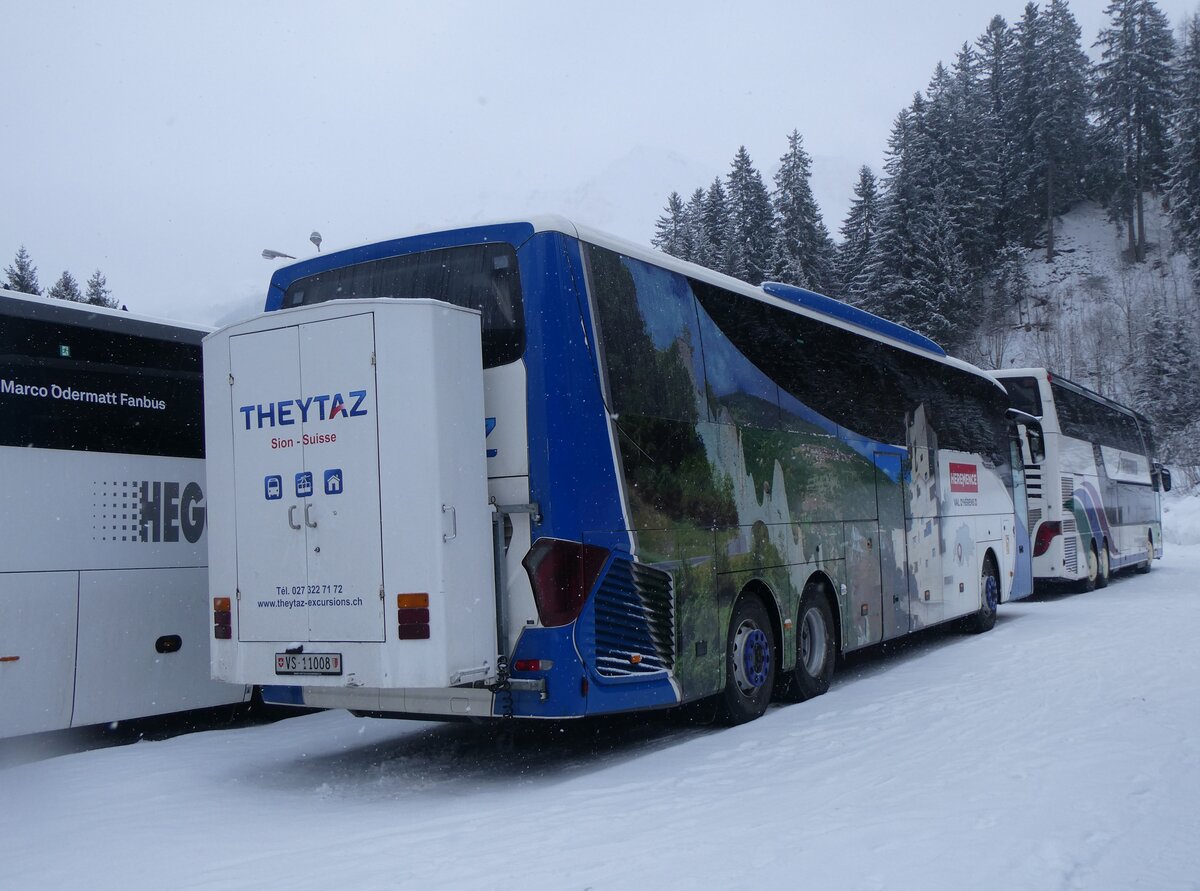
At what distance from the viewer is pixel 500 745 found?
8.76m

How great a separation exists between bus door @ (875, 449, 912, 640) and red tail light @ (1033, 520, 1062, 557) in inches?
313

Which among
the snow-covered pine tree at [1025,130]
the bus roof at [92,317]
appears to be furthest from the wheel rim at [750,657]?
the snow-covered pine tree at [1025,130]

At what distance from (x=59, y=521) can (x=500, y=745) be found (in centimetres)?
390

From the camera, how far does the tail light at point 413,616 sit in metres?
6.49

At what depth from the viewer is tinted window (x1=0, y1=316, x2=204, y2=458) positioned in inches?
326

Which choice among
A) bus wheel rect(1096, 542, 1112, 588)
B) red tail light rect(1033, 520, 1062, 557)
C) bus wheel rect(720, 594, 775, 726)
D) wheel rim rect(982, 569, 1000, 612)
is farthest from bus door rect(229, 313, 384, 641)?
bus wheel rect(1096, 542, 1112, 588)

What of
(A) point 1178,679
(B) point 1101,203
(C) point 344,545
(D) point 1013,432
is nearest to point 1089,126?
(B) point 1101,203

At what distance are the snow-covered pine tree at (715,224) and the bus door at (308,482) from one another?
168 feet

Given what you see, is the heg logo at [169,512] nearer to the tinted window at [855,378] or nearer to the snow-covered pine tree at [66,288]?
the tinted window at [855,378]

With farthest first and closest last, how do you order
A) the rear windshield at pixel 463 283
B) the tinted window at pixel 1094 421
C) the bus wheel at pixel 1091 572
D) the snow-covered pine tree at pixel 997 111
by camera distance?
1. the snow-covered pine tree at pixel 997 111
2. the bus wheel at pixel 1091 572
3. the tinted window at pixel 1094 421
4. the rear windshield at pixel 463 283

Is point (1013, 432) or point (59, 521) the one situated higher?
point (1013, 432)

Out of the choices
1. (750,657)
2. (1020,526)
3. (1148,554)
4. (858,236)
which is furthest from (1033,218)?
(750,657)

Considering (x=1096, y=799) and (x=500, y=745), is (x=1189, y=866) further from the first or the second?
(x=500, y=745)

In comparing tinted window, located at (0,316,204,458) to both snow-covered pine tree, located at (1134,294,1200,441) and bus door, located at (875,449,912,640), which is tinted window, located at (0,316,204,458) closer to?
bus door, located at (875,449,912,640)
